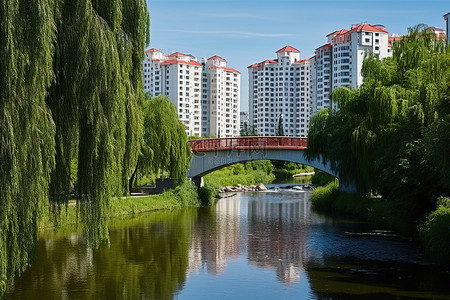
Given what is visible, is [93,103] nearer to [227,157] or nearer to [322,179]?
[227,157]

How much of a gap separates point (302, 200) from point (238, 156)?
540 cm

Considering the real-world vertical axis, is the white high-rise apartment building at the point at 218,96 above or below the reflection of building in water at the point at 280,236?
above

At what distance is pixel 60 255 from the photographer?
2044cm

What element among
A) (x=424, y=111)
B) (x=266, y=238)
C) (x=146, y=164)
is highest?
(x=424, y=111)

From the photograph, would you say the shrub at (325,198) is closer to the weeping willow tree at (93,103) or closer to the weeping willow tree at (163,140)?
the weeping willow tree at (163,140)

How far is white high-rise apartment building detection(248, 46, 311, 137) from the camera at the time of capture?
12144 centimetres

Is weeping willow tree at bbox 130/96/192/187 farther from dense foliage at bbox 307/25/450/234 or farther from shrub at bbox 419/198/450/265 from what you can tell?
shrub at bbox 419/198/450/265

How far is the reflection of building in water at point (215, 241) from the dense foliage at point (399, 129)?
639 centimetres

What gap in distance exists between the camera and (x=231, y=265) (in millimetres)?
19562

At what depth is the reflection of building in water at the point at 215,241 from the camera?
19.9 metres

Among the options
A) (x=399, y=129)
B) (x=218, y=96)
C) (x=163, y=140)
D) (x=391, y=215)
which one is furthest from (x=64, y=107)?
(x=218, y=96)

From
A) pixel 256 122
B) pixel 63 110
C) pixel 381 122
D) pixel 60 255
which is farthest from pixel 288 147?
pixel 256 122

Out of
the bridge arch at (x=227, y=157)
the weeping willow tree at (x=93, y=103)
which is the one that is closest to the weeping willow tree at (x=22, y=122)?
the weeping willow tree at (x=93, y=103)

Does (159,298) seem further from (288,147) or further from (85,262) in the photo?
(288,147)
